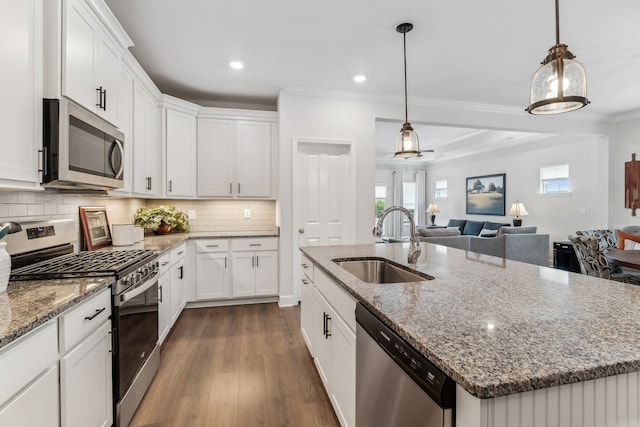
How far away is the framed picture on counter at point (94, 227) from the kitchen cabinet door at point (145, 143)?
344 mm

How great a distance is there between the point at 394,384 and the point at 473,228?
756cm

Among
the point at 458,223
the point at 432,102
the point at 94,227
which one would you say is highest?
the point at 432,102

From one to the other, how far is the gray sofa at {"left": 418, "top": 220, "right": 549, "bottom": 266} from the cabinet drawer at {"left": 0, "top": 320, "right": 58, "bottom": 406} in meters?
4.43

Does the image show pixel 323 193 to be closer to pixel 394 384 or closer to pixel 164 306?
pixel 164 306

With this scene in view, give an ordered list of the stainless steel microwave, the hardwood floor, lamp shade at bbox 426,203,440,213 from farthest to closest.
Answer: lamp shade at bbox 426,203,440,213
the hardwood floor
the stainless steel microwave

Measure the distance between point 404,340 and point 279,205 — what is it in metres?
3.04

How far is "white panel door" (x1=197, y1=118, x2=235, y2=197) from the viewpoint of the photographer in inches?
157

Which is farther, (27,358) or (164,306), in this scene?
(164,306)

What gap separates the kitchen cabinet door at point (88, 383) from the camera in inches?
49.9

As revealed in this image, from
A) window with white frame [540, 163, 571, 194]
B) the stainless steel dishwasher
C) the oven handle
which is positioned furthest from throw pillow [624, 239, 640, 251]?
the oven handle

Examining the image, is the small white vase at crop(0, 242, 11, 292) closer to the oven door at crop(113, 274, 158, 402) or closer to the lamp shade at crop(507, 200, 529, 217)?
the oven door at crop(113, 274, 158, 402)

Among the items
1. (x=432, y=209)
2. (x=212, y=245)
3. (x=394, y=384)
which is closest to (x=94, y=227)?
(x=212, y=245)

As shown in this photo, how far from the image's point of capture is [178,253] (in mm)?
3230

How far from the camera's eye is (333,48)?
292 cm
